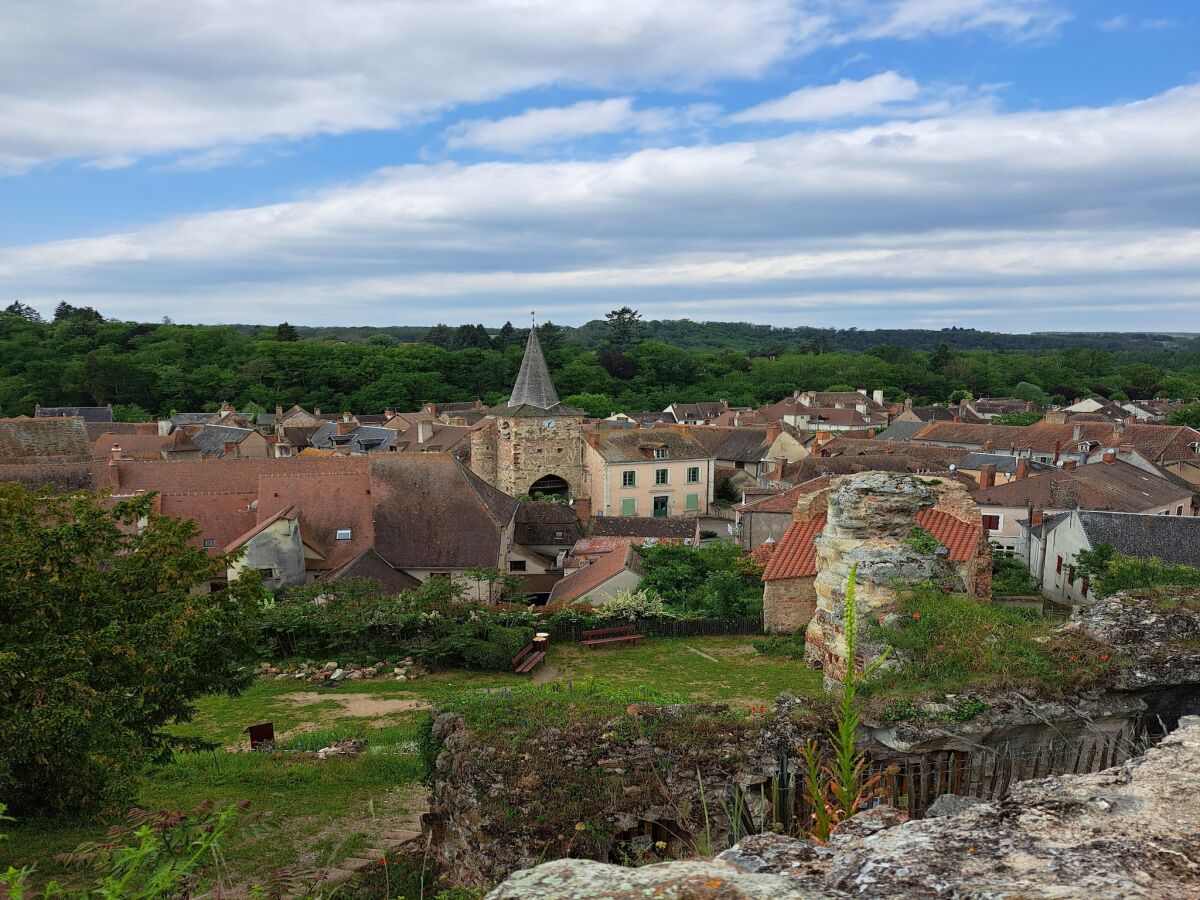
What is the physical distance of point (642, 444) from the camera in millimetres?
45312

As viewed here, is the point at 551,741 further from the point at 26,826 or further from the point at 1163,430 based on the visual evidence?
the point at 1163,430

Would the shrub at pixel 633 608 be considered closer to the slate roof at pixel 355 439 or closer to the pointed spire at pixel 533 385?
the pointed spire at pixel 533 385

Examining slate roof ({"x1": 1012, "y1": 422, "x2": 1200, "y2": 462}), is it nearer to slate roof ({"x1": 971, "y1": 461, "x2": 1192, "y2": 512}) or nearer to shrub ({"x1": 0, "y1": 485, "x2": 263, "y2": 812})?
slate roof ({"x1": 971, "y1": 461, "x2": 1192, "y2": 512})

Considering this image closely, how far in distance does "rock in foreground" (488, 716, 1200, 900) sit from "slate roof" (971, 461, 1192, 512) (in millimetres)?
31483

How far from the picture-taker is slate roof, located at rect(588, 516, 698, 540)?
32.9 m

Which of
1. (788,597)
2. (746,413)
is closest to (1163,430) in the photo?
(746,413)

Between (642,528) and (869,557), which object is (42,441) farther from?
(869,557)

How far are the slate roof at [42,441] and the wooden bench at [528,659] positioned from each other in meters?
25.6

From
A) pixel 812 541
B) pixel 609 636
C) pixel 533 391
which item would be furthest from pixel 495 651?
pixel 533 391

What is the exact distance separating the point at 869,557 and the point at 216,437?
5791cm

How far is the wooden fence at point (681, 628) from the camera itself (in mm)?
20531

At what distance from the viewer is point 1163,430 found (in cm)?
5803

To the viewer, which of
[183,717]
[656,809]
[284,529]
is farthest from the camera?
[284,529]

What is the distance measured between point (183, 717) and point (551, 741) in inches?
207
